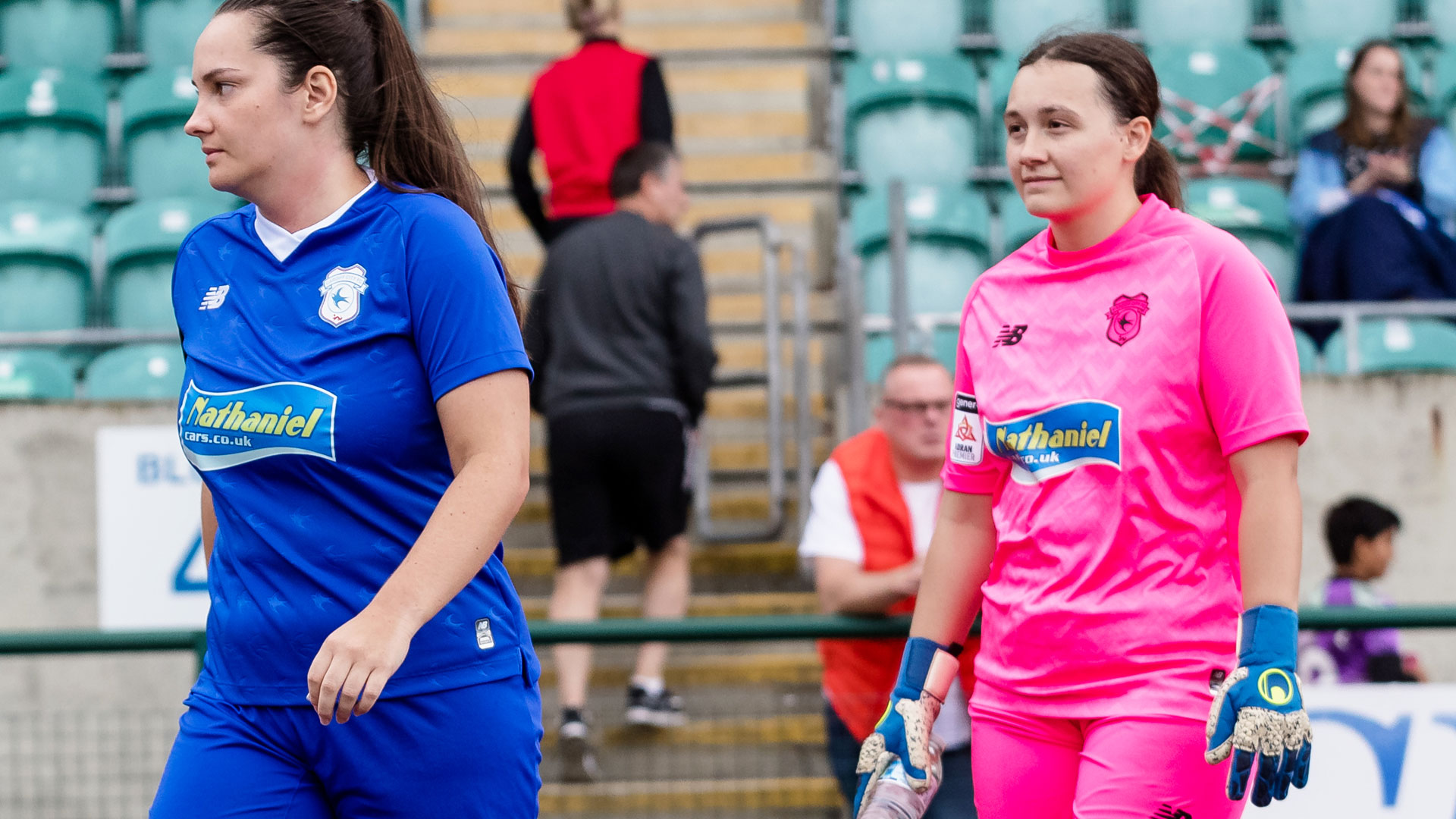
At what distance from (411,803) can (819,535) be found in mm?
2065

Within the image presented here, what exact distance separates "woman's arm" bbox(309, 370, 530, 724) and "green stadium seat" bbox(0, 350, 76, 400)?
4921 mm

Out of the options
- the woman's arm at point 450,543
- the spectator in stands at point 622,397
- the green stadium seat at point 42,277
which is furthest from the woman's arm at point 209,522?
the green stadium seat at point 42,277

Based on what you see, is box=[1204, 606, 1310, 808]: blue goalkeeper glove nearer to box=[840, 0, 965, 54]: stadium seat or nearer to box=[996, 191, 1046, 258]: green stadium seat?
box=[996, 191, 1046, 258]: green stadium seat

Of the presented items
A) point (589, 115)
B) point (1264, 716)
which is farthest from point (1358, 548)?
Result: point (1264, 716)

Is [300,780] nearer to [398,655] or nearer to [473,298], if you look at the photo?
[398,655]

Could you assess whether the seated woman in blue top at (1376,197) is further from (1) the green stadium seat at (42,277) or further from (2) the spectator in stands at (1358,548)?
(1) the green stadium seat at (42,277)

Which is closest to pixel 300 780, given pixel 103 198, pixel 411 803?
pixel 411 803

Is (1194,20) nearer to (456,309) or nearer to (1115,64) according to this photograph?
(1115,64)

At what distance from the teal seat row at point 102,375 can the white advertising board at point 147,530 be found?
0.67 meters

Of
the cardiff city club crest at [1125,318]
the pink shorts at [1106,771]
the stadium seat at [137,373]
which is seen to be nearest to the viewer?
the pink shorts at [1106,771]

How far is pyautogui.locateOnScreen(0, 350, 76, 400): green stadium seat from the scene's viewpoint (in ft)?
21.3

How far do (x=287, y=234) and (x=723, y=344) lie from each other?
16.5 feet

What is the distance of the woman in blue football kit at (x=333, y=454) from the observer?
2.06m

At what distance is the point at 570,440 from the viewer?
17.6 feet
